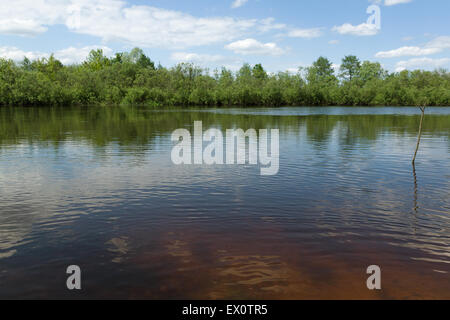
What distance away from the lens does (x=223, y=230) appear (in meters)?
12.6

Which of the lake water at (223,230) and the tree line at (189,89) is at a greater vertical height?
the tree line at (189,89)

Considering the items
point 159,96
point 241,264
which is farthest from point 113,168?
point 159,96

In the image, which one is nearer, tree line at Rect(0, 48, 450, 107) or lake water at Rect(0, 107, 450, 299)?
lake water at Rect(0, 107, 450, 299)

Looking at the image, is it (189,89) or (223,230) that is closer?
(223,230)

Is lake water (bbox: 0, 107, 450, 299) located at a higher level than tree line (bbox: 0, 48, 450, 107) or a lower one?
lower

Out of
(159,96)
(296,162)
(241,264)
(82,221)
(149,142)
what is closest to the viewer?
(241,264)

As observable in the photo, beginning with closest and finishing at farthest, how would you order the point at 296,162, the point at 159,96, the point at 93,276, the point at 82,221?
the point at 93,276, the point at 82,221, the point at 296,162, the point at 159,96

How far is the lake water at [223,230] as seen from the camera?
30.2ft

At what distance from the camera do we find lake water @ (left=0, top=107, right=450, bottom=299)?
9.20 meters

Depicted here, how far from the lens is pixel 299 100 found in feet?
555

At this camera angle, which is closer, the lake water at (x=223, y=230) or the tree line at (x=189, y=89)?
the lake water at (x=223, y=230)

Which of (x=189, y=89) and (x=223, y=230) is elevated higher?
(x=189, y=89)

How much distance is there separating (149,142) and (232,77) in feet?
546
